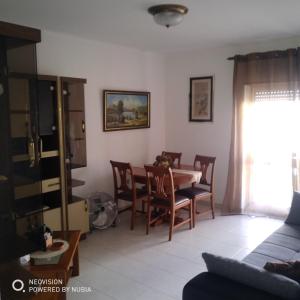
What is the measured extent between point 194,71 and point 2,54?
367cm

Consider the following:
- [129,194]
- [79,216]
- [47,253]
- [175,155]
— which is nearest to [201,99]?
[175,155]

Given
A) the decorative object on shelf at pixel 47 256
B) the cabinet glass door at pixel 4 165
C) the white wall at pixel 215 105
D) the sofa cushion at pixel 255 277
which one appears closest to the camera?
the sofa cushion at pixel 255 277

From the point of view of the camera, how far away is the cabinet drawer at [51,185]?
324cm

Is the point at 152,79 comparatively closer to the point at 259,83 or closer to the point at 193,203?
the point at 259,83

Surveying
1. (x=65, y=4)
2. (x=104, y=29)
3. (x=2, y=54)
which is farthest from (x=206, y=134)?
(x=2, y=54)

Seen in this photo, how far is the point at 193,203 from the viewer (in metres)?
3.96

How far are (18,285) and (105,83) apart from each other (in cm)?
298

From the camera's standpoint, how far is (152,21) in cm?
321

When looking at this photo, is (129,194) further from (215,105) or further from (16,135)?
(16,135)

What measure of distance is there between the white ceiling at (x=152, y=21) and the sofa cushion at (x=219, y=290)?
7.11ft

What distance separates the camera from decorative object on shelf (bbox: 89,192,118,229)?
12.7ft

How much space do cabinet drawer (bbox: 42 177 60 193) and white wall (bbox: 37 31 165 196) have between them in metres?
0.62

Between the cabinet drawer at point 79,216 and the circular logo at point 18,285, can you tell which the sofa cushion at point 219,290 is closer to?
the circular logo at point 18,285

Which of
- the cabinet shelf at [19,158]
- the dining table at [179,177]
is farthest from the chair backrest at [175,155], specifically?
the cabinet shelf at [19,158]
